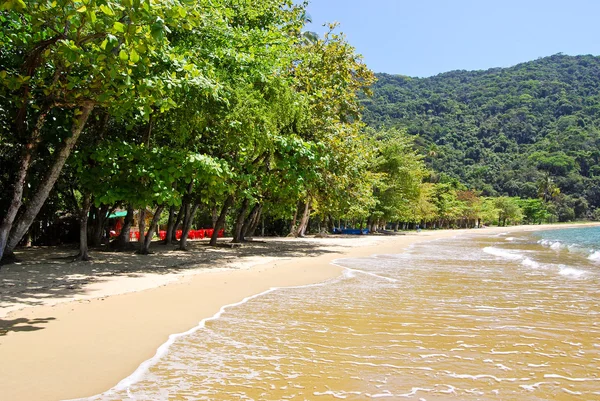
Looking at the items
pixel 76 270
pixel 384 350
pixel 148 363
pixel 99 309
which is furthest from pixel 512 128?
pixel 148 363

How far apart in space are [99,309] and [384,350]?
4.28m

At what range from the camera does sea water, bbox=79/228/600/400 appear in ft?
13.4

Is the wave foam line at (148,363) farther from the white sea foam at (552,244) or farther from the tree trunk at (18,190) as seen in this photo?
the white sea foam at (552,244)

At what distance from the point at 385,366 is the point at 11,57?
9844 mm

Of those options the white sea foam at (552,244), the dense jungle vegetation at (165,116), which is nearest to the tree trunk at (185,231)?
the dense jungle vegetation at (165,116)

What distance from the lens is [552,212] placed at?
122m

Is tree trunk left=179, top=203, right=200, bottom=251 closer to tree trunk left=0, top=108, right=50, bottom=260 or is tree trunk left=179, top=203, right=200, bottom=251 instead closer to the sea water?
tree trunk left=0, top=108, right=50, bottom=260

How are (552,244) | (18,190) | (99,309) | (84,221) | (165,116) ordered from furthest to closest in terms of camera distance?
(552,244) < (165,116) < (84,221) < (18,190) < (99,309)

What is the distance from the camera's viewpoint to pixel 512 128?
16162 cm

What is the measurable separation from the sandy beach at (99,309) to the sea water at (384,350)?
38 cm

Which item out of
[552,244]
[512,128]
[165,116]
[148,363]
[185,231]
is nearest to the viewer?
[148,363]

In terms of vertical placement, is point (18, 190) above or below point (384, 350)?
above

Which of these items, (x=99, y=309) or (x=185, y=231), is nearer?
(x=99, y=309)

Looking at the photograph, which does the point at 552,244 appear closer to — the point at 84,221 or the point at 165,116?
the point at 165,116
